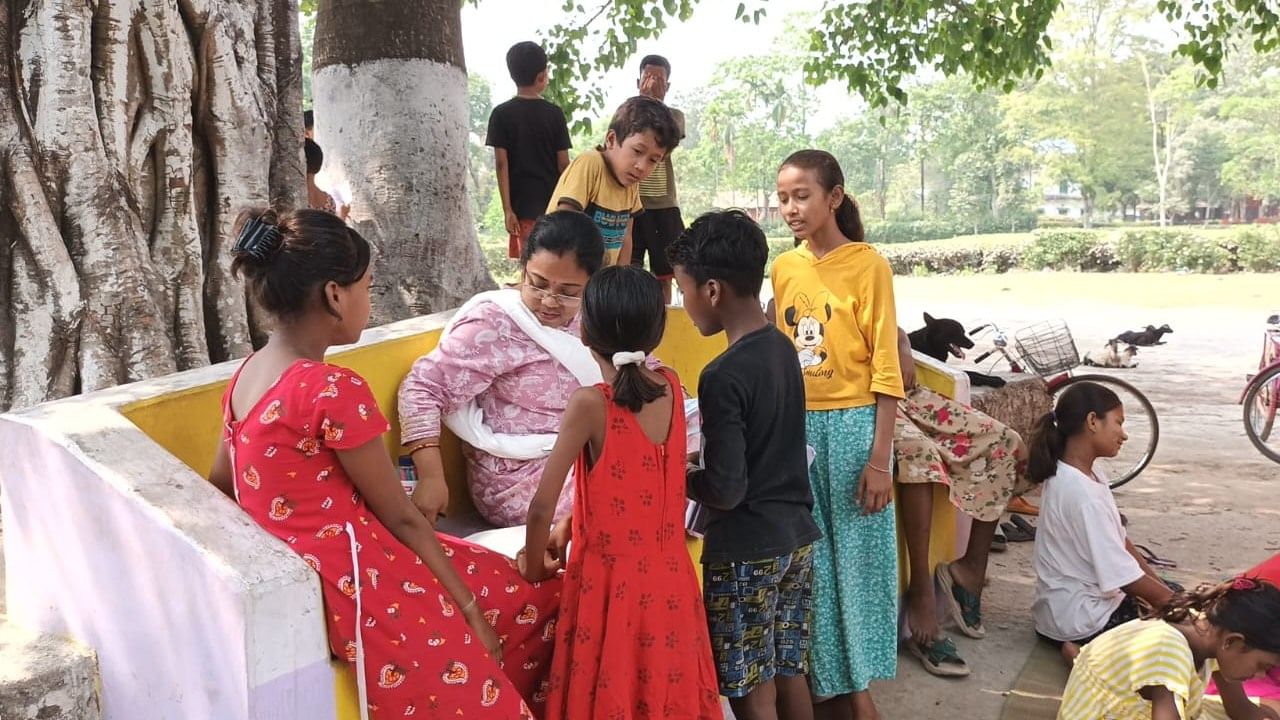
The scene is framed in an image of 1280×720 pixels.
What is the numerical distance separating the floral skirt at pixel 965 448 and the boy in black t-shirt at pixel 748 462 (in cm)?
143

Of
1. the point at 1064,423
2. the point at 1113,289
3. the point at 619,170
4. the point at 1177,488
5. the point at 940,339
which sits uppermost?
the point at 619,170

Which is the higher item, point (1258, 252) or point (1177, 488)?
point (1177, 488)

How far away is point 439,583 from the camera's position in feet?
6.79

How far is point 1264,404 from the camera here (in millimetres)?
6961

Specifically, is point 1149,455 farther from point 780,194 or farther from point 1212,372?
point 1212,372

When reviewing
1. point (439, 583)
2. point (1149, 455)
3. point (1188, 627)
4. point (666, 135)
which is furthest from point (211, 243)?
point (1149, 455)

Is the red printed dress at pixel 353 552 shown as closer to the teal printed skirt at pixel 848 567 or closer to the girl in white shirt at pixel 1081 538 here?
the teal printed skirt at pixel 848 567

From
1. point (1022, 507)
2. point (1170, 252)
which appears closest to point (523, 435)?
point (1022, 507)

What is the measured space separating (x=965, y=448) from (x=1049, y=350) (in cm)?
281

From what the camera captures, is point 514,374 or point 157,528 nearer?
point 157,528

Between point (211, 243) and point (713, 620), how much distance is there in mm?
2331

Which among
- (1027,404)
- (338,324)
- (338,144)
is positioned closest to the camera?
(338,324)

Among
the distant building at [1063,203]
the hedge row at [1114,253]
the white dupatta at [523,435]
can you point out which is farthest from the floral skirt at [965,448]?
the distant building at [1063,203]

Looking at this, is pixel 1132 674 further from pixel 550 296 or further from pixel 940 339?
pixel 940 339
